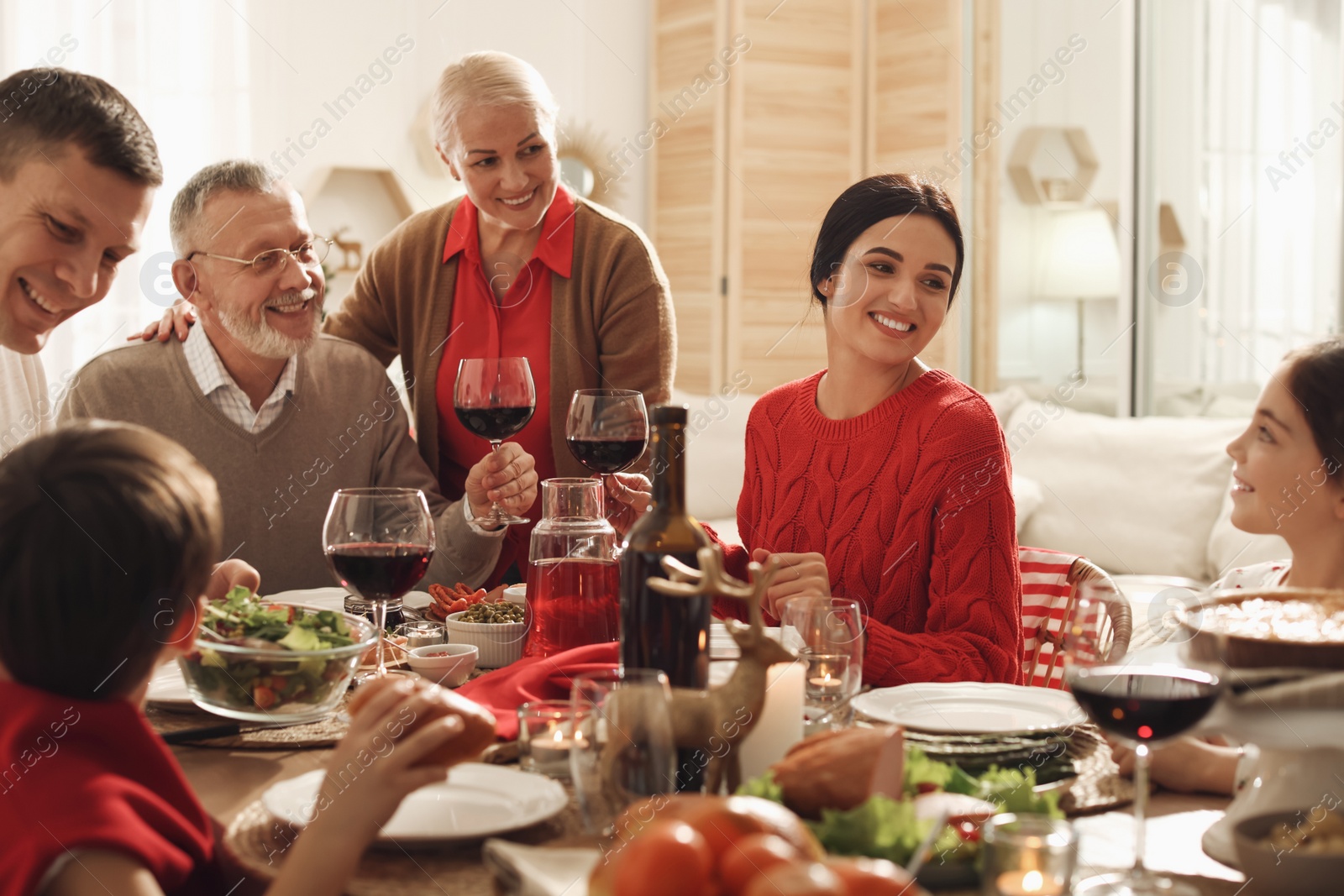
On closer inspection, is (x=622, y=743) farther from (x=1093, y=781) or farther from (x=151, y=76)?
(x=151, y=76)

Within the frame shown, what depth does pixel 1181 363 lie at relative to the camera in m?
4.72

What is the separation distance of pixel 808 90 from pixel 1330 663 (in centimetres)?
496

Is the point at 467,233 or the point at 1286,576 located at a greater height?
the point at 467,233

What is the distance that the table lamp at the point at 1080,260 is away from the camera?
193 inches

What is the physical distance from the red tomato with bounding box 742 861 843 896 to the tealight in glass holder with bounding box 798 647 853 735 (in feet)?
1.92

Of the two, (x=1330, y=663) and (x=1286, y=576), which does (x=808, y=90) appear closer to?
(x=1286, y=576)

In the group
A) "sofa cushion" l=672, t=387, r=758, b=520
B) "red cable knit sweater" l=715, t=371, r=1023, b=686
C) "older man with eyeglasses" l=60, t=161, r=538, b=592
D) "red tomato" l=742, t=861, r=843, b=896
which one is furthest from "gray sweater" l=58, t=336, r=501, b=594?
"sofa cushion" l=672, t=387, r=758, b=520

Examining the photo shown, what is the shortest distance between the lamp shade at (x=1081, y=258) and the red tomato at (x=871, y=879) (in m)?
4.57

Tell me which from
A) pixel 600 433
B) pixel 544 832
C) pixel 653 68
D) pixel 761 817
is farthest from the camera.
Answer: pixel 653 68

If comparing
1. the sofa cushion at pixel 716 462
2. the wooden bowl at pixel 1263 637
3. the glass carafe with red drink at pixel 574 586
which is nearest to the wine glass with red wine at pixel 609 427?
the glass carafe with red drink at pixel 574 586

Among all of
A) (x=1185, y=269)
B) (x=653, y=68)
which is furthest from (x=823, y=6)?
(x=1185, y=269)

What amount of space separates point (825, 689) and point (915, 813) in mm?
362

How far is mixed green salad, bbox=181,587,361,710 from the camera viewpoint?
1.22 meters

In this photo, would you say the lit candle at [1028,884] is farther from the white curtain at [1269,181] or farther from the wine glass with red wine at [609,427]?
the white curtain at [1269,181]
